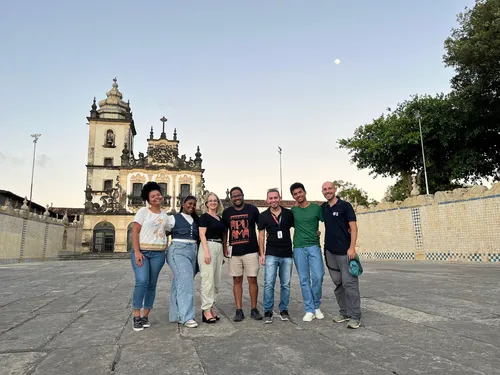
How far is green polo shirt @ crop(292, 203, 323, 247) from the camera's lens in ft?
13.0

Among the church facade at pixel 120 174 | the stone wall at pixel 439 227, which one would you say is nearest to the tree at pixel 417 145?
the stone wall at pixel 439 227

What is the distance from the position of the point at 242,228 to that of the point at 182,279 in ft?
2.93

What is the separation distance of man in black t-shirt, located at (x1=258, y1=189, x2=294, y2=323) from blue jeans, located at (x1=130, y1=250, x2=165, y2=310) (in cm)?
122

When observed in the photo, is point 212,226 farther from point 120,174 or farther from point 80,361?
point 120,174

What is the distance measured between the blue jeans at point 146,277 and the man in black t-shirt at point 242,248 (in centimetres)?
83

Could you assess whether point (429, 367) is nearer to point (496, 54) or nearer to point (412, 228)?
point (412, 228)

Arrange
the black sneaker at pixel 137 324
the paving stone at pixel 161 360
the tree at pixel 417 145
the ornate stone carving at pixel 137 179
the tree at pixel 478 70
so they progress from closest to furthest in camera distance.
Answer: the paving stone at pixel 161 360 < the black sneaker at pixel 137 324 < the tree at pixel 478 70 < the tree at pixel 417 145 < the ornate stone carving at pixel 137 179

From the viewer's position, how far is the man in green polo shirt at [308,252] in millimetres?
3855

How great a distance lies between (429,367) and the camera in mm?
2236

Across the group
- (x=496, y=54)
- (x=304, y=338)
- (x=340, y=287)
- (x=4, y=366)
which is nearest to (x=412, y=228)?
(x=496, y=54)

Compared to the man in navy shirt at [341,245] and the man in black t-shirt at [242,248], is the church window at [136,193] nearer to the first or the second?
the man in black t-shirt at [242,248]

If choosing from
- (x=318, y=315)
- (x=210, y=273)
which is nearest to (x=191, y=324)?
(x=210, y=273)

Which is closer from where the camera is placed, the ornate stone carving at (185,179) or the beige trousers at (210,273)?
the beige trousers at (210,273)

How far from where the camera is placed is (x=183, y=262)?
3.84 meters
